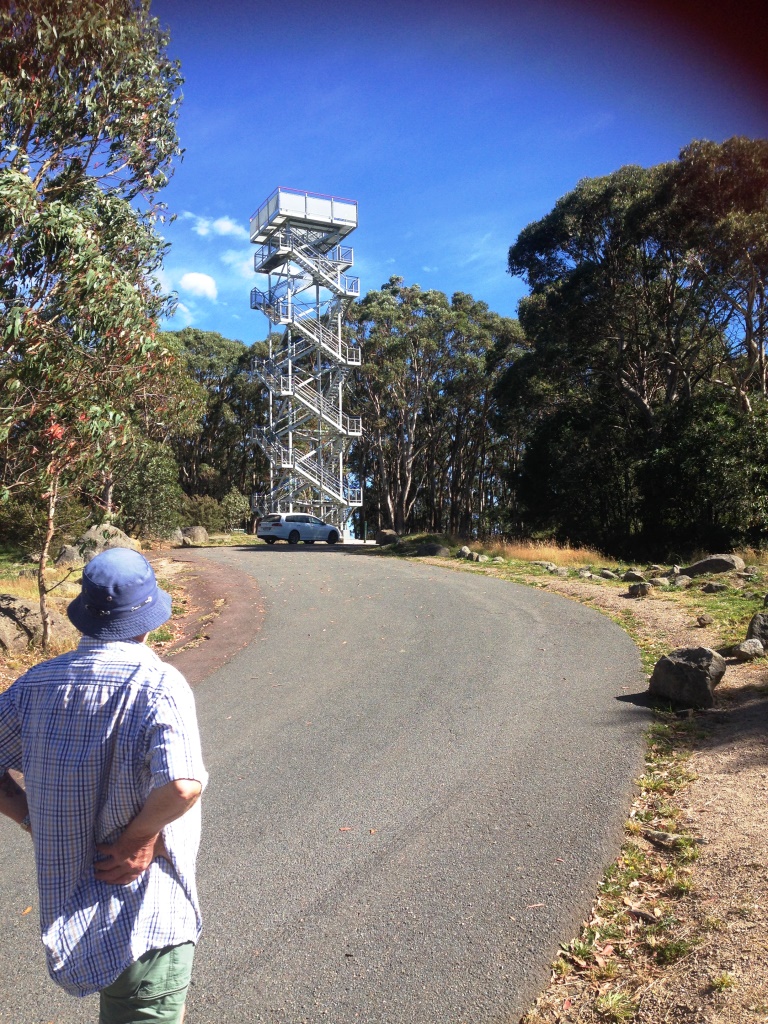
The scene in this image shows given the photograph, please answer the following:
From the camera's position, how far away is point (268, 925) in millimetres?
3994

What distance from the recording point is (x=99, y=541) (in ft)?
74.3

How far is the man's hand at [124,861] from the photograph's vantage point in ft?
7.29

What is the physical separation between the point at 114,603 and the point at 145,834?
67 cm

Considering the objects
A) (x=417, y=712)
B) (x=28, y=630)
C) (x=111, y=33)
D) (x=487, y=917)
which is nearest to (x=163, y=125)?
(x=111, y=33)

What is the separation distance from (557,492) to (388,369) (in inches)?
641

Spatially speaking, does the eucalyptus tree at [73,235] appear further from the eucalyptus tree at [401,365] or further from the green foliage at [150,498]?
the eucalyptus tree at [401,365]

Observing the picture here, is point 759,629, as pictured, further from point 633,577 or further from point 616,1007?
point 633,577

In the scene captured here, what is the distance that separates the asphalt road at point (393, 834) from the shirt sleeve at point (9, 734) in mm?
1662

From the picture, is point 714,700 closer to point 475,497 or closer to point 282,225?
point 282,225

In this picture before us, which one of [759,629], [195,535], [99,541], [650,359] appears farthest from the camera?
[195,535]

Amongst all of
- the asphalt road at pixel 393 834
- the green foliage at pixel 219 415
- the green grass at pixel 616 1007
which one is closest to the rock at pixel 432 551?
the asphalt road at pixel 393 834

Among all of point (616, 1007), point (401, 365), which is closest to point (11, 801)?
point (616, 1007)

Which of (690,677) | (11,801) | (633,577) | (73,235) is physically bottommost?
(690,677)

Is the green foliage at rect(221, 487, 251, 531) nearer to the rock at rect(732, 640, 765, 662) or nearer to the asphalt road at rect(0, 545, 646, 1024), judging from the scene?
the asphalt road at rect(0, 545, 646, 1024)
